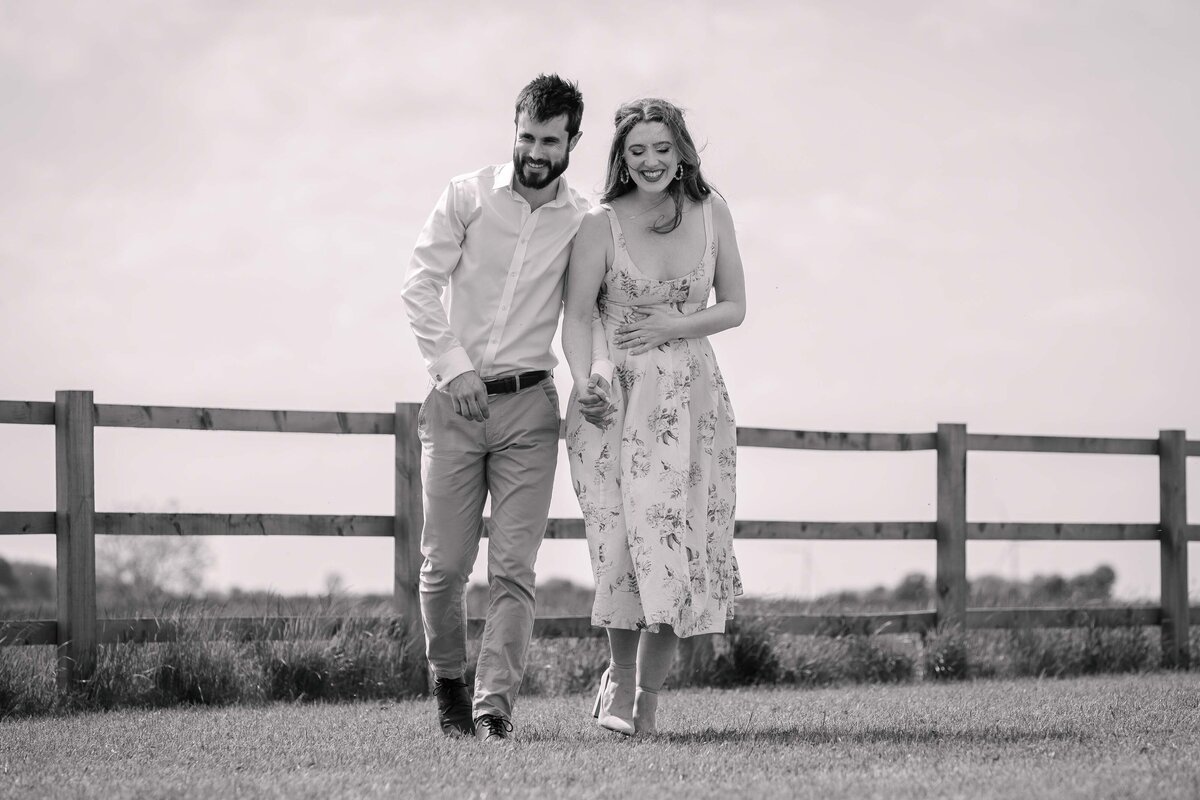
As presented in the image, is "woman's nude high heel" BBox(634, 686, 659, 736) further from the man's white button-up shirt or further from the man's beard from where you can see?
the man's beard

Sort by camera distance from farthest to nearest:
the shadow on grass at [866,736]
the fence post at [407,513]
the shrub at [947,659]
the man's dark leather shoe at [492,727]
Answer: the shrub at [947,659], the fence post at [407,513], the man's dark leather shoe at [492,727], the shadow on grass at [866,736]

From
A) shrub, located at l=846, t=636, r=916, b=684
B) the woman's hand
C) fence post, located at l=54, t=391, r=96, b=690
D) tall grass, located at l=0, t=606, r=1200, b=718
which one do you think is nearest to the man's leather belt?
the woman's hand

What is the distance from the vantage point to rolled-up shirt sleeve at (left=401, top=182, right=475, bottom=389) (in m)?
3.97

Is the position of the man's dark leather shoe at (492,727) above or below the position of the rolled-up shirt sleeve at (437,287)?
below

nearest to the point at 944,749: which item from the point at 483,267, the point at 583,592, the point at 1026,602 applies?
the point at 483,267

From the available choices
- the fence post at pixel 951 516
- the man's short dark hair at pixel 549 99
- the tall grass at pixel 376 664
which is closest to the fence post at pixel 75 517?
the tall grass at pixel 376 664

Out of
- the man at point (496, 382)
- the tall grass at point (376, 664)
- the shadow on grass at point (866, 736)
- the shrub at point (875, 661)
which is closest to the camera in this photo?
the shadow on grass at point (866, 736)

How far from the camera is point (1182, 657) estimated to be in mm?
7883

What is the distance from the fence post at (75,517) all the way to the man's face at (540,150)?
268 centimetres

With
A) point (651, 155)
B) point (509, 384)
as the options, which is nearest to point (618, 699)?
point (509, 384)

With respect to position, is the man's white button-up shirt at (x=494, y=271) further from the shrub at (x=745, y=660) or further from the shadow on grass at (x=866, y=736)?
the shrub at (x=745, y=660)

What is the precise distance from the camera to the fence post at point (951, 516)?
24.1 ft

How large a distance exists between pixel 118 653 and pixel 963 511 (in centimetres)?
432

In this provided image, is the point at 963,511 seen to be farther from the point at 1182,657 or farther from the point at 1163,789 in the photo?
the point at 1163,789
